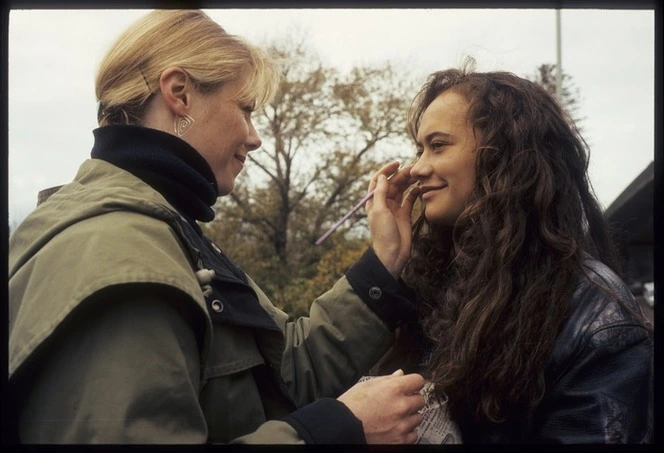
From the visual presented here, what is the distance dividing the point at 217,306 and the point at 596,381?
716mm

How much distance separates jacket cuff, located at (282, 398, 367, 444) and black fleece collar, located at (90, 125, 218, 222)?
0.45 meters

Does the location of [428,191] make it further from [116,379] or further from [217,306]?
[116,379]

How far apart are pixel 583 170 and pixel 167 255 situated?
1.04 metres

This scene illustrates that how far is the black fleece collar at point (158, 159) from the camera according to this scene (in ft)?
4.59

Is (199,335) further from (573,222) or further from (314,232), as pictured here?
(314,232)

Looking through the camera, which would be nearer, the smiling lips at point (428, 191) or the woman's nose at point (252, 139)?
the woman's nose at point (252, 139)

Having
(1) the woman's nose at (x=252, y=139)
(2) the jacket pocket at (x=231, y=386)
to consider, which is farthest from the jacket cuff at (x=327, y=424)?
(1) the woman's nose at (x=252, y=139)

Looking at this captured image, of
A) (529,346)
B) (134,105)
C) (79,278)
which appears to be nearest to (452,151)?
(529,346)

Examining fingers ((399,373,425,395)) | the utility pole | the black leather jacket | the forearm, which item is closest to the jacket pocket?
fingers ((399,373,425,395))

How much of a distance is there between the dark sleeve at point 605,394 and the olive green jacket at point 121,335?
1.50 ft

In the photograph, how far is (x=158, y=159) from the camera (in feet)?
4.60

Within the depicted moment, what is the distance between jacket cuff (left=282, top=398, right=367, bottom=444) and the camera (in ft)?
4.04

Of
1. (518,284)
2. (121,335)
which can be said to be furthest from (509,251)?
(121,335)

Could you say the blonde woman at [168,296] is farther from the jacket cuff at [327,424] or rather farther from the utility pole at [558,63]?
the utility pole at [558,63]
